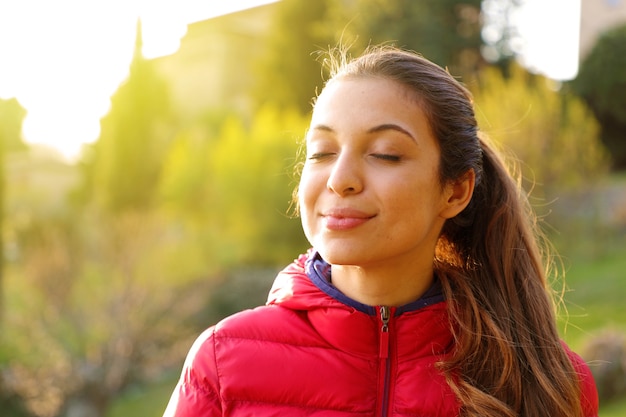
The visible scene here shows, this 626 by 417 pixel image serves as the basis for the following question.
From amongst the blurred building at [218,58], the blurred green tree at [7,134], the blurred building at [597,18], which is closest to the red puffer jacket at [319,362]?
the blurred green tree at [7,134]

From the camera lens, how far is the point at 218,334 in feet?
4.82

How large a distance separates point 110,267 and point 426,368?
32.4 feet

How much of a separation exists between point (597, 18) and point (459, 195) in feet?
39.5

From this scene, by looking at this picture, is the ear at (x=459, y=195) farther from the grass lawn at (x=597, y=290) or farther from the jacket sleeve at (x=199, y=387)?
the grass lawn at (x=597, y=290)

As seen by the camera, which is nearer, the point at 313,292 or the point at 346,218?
the point at 346,218

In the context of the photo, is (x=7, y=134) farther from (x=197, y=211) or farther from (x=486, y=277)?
(x=486, y=277)

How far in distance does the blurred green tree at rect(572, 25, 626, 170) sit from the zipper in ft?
38.1

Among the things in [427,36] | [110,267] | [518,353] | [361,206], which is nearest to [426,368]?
[518,353]

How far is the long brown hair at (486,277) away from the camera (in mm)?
1484

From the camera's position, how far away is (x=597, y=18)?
40.2 ft

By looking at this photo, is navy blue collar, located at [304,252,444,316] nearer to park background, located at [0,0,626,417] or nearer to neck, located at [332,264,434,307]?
neck, located at [332,264,434,307]

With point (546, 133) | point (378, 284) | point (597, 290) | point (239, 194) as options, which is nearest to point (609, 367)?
point (597, 290)

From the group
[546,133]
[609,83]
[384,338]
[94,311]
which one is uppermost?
[609,83]

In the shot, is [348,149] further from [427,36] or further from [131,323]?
[427,36]
